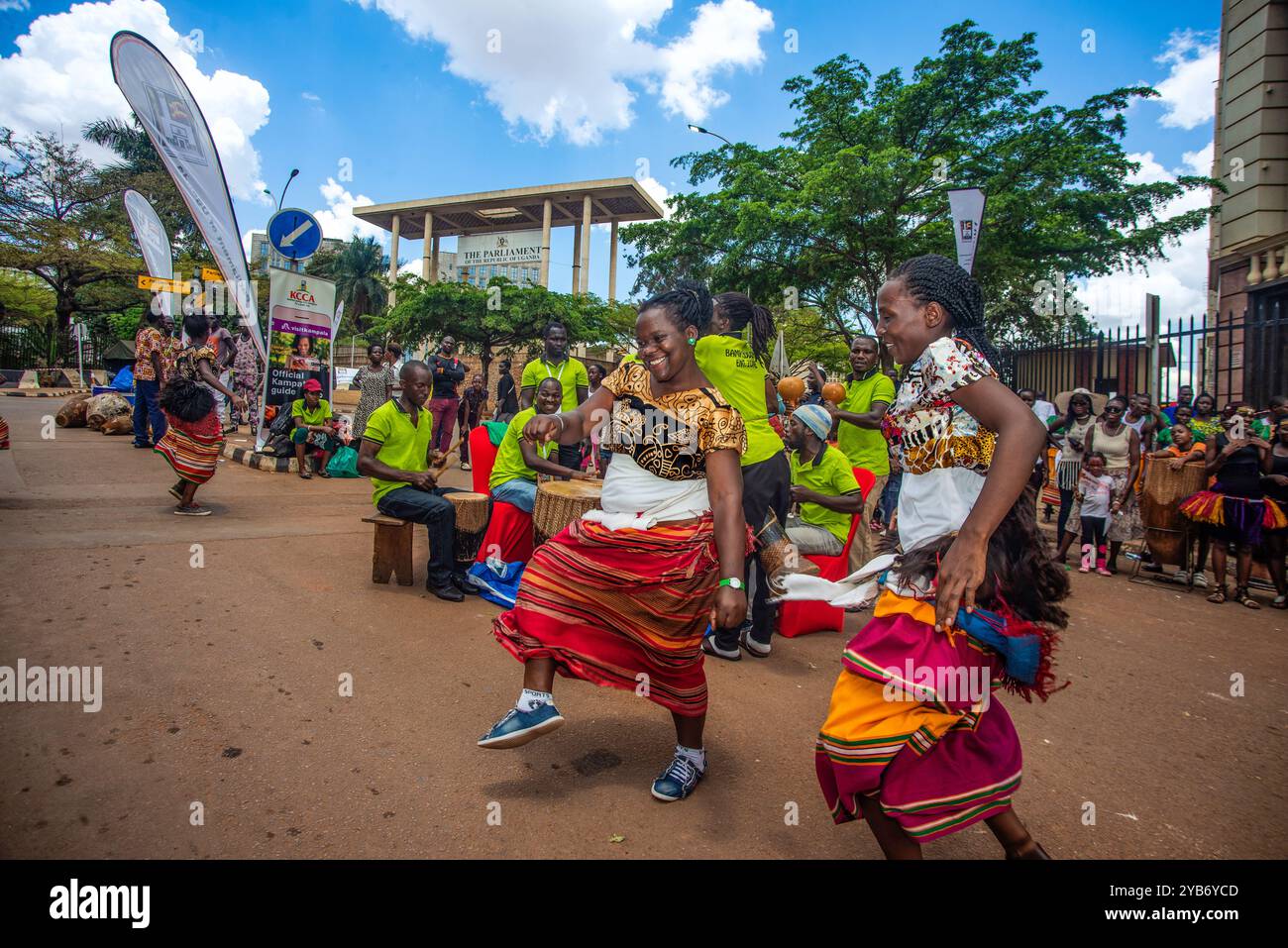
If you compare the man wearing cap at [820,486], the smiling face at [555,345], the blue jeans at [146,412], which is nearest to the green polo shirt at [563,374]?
the smiling face at [555,345]

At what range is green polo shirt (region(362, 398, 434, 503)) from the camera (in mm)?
4961

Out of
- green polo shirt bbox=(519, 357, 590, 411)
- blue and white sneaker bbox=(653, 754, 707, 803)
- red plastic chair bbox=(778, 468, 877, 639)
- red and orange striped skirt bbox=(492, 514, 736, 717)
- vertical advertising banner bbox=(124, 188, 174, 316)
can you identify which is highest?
vertical advertising banner bbox=(124, 188, 174, 316)

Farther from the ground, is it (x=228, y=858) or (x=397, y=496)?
(x=397, y=496)

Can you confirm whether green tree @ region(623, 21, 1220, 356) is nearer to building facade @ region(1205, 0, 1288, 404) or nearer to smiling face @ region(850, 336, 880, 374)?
building facade @ region(1205, 0, 1288, 404)

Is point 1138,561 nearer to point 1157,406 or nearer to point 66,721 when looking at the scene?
point 1157,406

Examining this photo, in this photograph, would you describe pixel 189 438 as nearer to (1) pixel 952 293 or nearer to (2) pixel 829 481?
(2) pixel 829 481

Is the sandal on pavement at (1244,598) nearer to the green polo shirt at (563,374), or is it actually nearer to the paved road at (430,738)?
the paved road at (430,738)

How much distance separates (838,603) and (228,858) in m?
1.90

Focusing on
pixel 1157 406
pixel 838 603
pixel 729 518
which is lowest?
pixel 838 603

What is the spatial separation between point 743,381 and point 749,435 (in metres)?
0.30

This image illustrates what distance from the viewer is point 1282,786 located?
3.03m

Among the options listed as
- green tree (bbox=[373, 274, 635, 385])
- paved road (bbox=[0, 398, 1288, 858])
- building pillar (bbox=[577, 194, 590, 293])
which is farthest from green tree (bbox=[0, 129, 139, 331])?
paved road (bbox=[0, 398, 1288, 858])

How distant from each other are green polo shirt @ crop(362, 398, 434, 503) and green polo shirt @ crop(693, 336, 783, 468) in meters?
2.28

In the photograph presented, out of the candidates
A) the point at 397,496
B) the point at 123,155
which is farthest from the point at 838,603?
the point at 123,155
